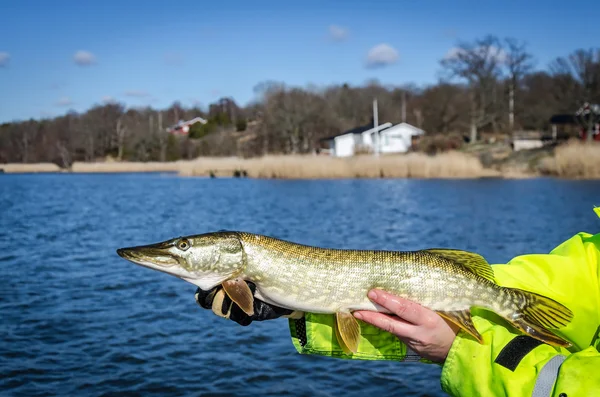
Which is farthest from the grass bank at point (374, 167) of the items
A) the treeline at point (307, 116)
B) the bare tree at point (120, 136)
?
the bare tree at point (120, 136)

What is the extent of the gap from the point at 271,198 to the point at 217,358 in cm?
2073

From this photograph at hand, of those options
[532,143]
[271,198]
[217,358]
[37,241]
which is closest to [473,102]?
[532,143]

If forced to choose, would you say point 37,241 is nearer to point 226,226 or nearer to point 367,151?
point 226,226

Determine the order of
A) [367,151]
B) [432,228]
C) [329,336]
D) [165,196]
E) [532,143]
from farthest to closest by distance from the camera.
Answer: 1. [367,151]
2. [532,143]
3. [165,196]
4. [432,228]
5. [329,336]

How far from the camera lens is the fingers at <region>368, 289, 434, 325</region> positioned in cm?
244

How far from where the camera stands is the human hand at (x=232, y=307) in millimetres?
2898

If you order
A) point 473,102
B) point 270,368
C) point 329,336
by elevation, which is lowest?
point 270,368

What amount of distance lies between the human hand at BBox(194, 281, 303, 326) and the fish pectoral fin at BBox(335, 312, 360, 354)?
0.26m

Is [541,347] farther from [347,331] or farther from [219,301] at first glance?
[219,301]

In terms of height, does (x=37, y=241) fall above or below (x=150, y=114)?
below

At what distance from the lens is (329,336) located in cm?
286

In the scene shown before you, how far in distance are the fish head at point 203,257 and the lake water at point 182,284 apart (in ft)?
10.7

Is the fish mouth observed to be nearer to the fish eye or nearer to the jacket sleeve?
the fish eye

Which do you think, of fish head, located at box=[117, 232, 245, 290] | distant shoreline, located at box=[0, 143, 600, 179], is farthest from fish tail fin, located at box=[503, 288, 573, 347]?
distant shoreline, located at box=[0, 143, 600, 179]
